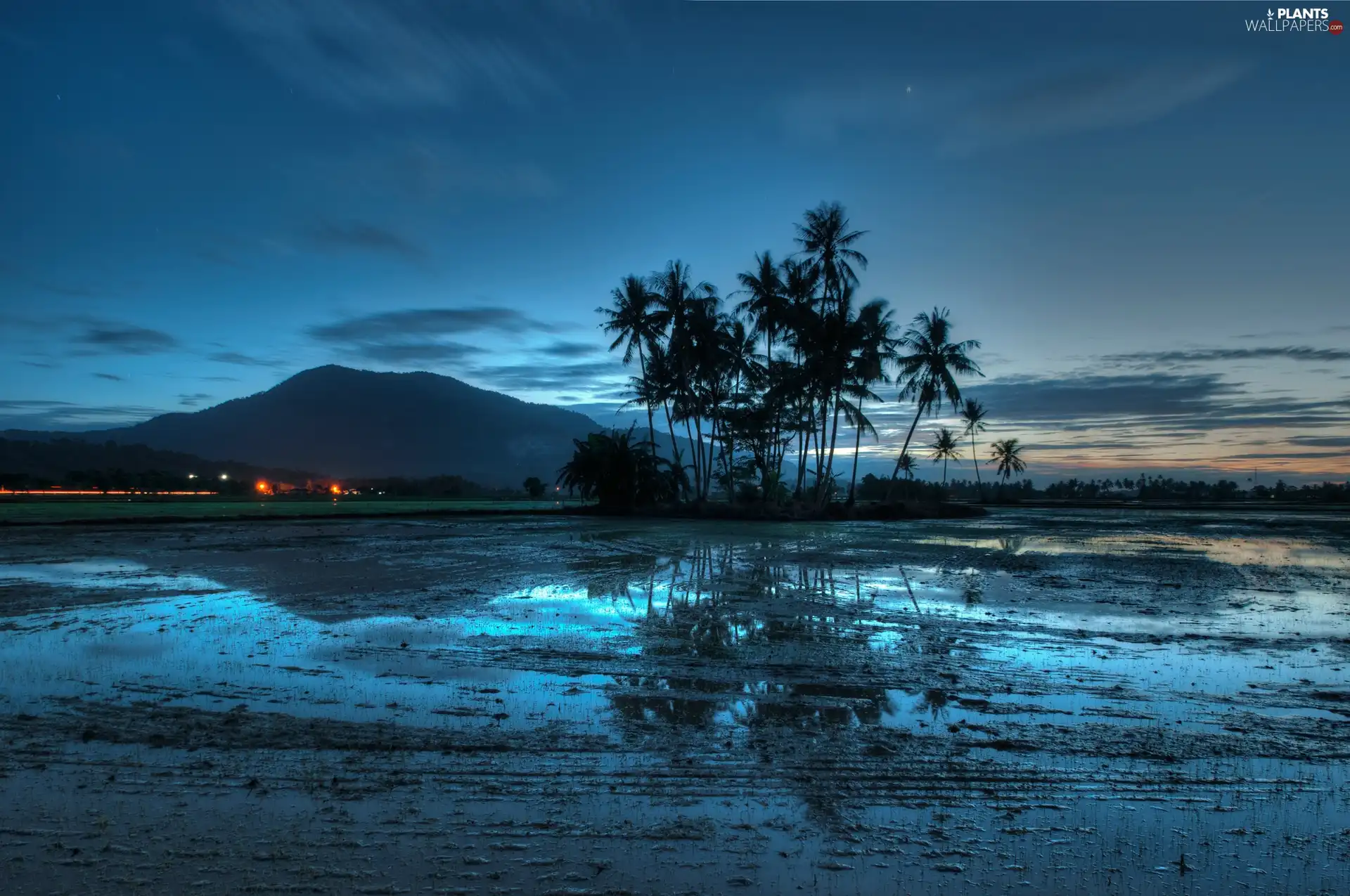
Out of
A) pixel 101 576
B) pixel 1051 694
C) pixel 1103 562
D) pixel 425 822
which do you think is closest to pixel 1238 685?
pixel 1051 694

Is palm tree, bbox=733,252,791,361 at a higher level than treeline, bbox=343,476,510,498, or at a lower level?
higher

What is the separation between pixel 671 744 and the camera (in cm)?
432

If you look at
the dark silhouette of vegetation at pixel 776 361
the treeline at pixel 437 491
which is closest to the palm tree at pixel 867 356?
the dark silhouette of vegetation at pixel 776 361

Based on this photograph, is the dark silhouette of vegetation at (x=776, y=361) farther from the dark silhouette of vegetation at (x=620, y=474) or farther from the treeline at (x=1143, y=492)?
the treeline at (x=1143, y=492)

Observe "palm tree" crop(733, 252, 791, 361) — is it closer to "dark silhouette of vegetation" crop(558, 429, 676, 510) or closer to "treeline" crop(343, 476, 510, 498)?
"dark silhouette of vegetation" crop(558, 429, 676, 510)

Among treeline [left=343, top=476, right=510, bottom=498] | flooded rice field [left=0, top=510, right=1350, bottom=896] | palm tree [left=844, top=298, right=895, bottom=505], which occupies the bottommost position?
flooded rice field [left=0, top=510, right=1350, bottom=896]

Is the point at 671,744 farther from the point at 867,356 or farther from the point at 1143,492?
the point at 1143,492

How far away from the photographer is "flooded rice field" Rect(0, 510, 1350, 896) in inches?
116

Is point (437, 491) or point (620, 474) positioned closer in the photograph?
point (620, 474)

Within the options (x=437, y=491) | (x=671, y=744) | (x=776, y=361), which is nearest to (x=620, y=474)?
(x=776, y=361)

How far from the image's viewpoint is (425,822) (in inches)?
129

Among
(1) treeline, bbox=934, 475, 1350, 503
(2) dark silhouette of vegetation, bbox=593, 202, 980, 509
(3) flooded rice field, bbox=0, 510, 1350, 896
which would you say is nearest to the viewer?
(3) flooded rice field, bbox=0, 510, 1350, 896

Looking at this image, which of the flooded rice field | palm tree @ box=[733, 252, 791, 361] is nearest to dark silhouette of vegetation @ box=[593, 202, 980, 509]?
palm tree @ box=[733, 252, 791, 361]

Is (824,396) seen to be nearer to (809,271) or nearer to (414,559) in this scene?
(809,271)
